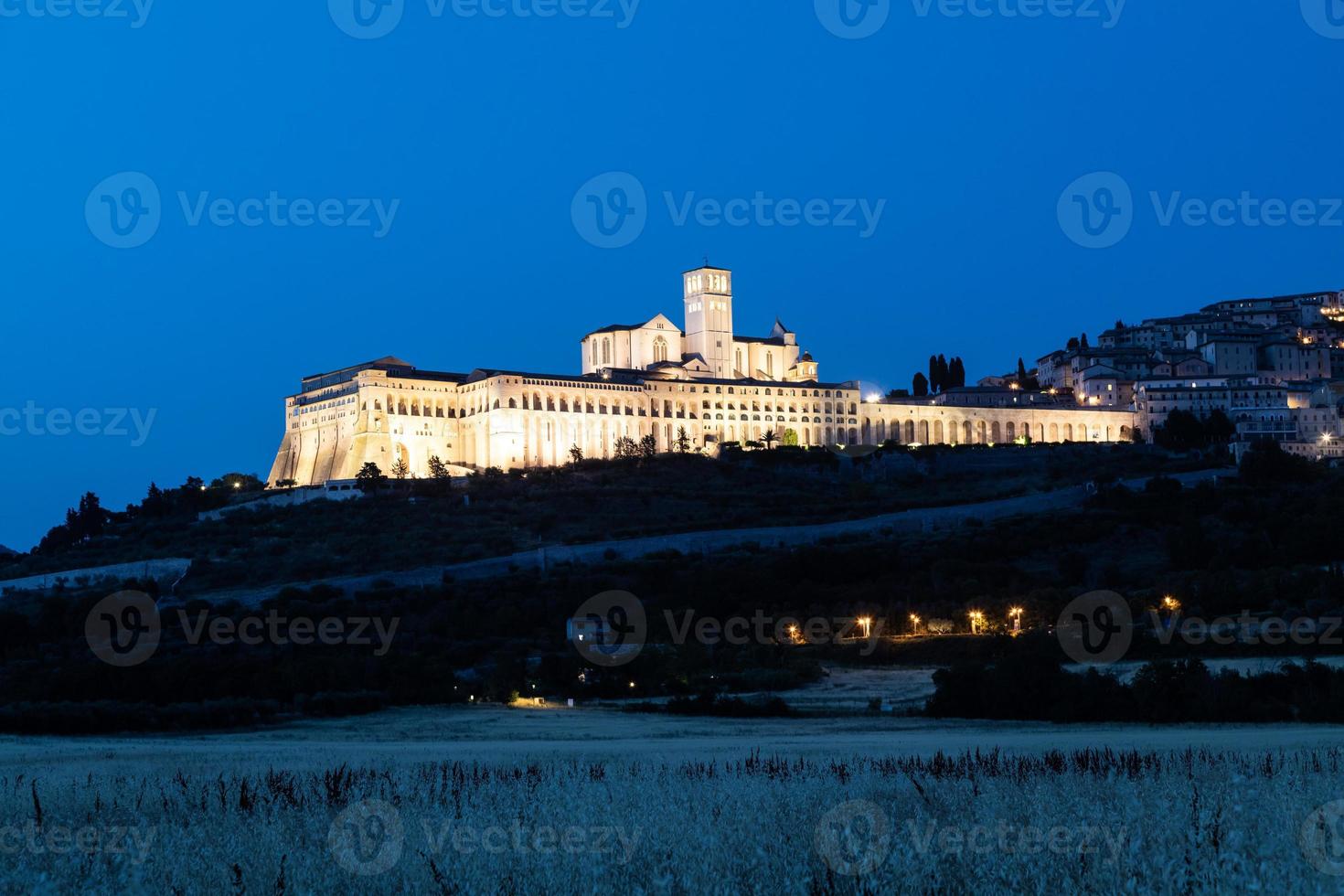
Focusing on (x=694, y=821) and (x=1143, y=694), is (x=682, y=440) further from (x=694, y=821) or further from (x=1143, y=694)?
(x=694, y=821)

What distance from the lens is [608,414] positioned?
106062 mm

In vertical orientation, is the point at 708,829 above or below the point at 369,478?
below

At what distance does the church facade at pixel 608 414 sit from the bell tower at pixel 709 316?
0.36 m

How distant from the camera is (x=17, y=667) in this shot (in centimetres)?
4412

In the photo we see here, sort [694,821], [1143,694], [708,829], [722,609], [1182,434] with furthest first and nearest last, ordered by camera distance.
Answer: [1182,434] → [722,609] → [1143,694] → [694,821] → [708,829]

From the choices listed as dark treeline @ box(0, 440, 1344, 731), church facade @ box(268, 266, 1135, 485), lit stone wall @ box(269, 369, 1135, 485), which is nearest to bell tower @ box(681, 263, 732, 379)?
church facade @ box(268, 266, 1135, 485)

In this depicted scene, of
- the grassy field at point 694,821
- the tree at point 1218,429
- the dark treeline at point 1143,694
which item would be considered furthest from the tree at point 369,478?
the grassy field at point 694,821

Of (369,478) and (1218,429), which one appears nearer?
(369,478)

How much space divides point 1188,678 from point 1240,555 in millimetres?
33281

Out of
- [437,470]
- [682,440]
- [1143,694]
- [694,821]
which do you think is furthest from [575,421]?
[694,821]

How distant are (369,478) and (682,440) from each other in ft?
81.6

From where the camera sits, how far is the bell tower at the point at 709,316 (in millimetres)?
123562

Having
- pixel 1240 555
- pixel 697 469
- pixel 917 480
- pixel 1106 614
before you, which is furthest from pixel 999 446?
pixel 1106 614

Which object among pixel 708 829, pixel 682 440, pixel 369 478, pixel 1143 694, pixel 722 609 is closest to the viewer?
pixel 708 829
